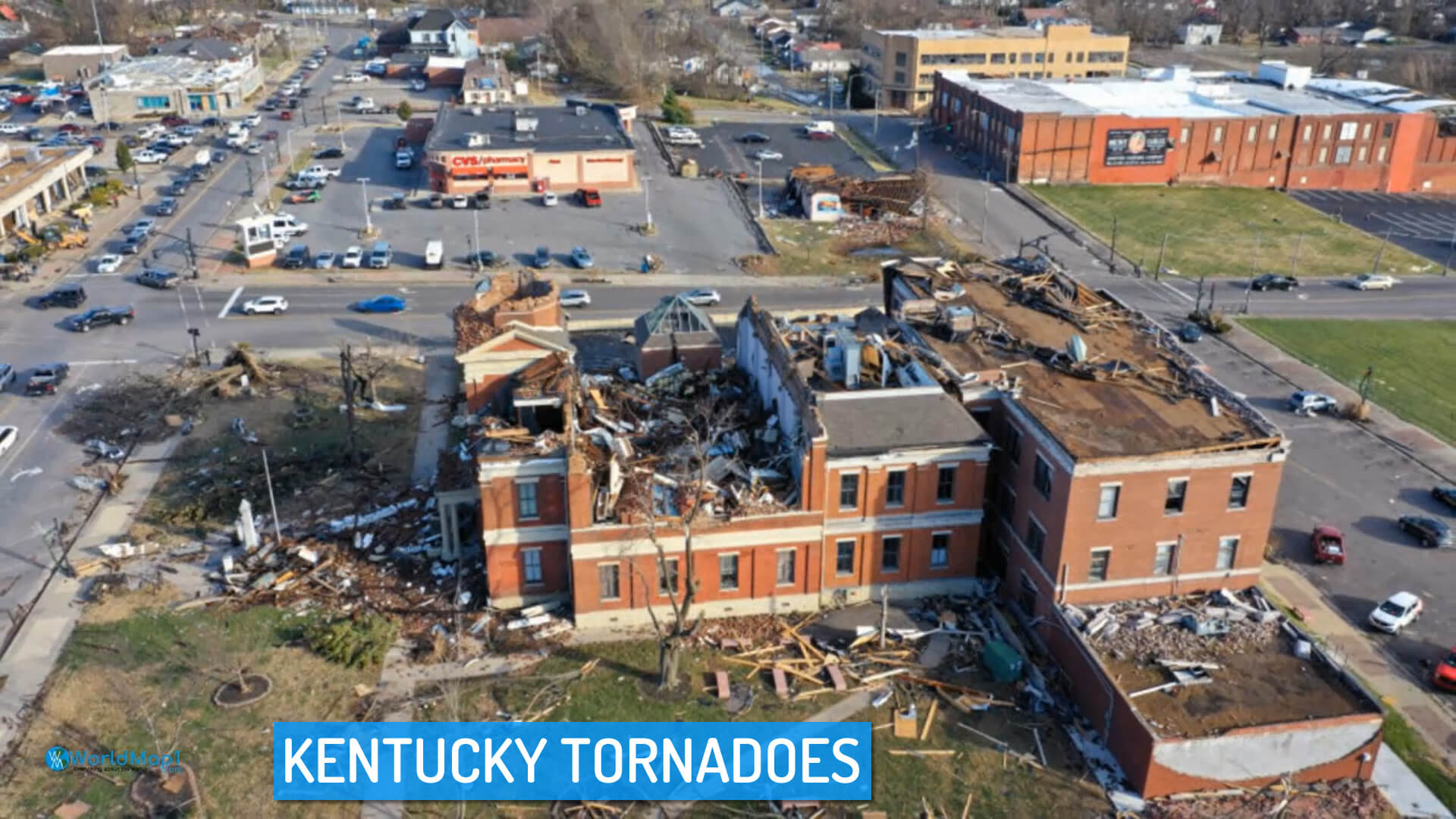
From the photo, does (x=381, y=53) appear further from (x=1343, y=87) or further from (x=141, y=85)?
(x=1343, y=87)

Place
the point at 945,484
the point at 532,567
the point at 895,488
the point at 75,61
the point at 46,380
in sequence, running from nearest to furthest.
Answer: the point at 895,488 → the point at 945,484 → the point at 532,567 → the point at 46,380 → the point at 75,61

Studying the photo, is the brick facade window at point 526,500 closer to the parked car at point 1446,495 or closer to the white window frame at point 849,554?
the white window frame at point 849,554

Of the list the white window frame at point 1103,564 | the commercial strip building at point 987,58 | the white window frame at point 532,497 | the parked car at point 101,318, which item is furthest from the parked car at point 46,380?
the commercial strip building at point 987,58

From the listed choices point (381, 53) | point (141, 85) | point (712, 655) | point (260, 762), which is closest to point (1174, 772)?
point (712, 655)

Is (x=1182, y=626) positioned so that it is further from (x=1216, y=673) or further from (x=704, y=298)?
(x=704, y=298)

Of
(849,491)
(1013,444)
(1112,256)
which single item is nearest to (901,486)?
(849,491)

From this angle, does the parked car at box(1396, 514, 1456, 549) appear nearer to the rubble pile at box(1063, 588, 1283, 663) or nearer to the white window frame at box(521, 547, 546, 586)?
the rubble pile at box(1063, 588, 1283, 663)
